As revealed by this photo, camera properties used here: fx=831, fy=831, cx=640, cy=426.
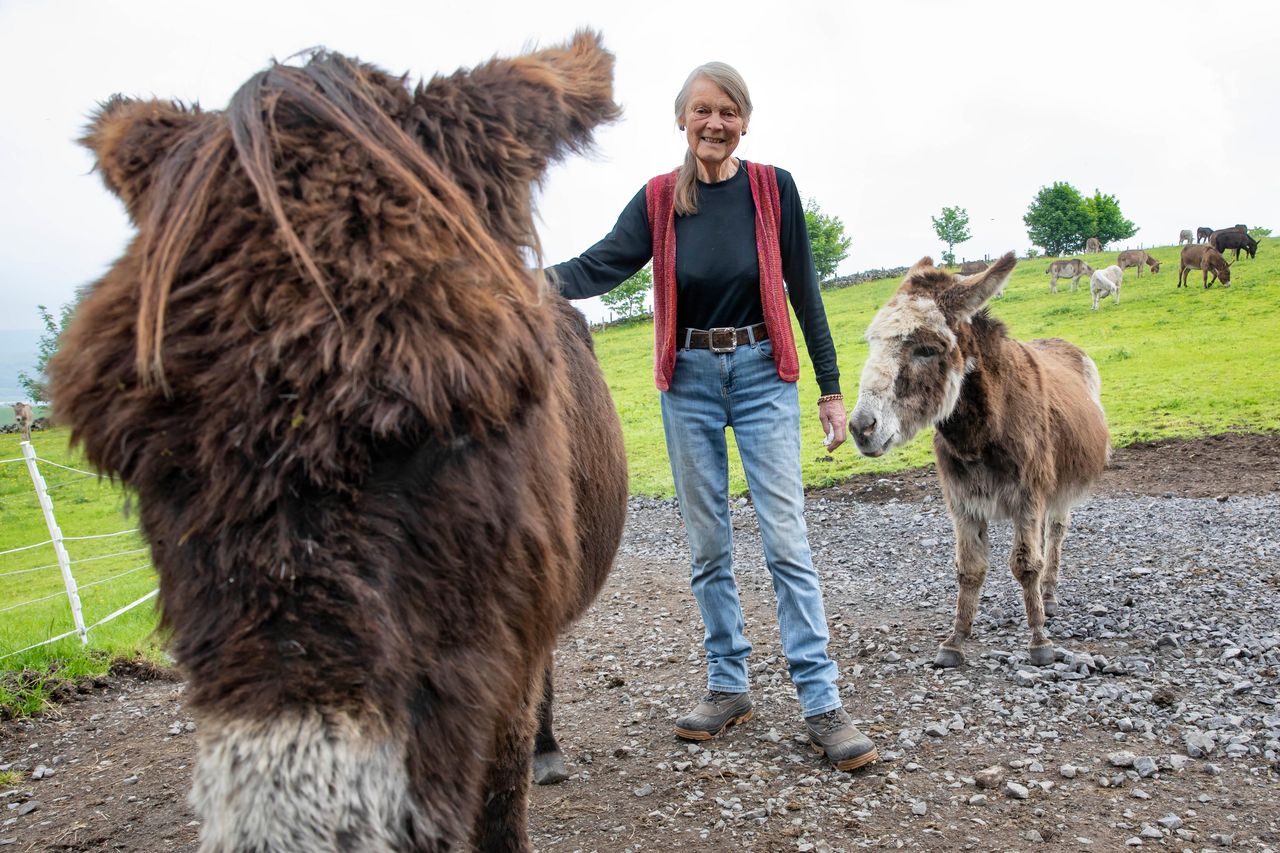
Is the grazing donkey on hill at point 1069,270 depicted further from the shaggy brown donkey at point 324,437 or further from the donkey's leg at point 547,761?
the shaggy brown donkey at point 324,437

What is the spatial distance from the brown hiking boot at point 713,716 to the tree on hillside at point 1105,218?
268 feet

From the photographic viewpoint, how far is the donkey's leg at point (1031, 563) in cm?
542

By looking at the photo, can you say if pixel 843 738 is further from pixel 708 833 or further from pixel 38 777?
pixel 38 777

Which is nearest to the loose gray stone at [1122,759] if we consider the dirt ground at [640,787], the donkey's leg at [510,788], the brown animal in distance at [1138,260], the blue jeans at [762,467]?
the dirt ground at [640,787]

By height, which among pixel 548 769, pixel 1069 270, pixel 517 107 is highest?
pixel 517 107

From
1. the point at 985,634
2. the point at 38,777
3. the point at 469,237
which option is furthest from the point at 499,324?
the point at 985,634

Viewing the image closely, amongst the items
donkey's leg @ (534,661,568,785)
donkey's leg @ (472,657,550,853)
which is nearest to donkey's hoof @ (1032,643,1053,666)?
donkey's leg @ (534,661,568,785)

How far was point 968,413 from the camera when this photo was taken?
5562 mm

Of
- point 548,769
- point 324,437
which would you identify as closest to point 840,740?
point 548,769

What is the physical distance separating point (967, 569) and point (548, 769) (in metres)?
Result: 3.19

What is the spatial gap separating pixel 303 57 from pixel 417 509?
124 centimetres

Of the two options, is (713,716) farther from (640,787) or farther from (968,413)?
(968,413)

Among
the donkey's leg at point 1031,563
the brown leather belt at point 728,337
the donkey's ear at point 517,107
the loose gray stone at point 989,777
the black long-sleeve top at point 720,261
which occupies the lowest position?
the loose gray stone at point 989,777

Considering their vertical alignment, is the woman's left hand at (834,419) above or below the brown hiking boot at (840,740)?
above
